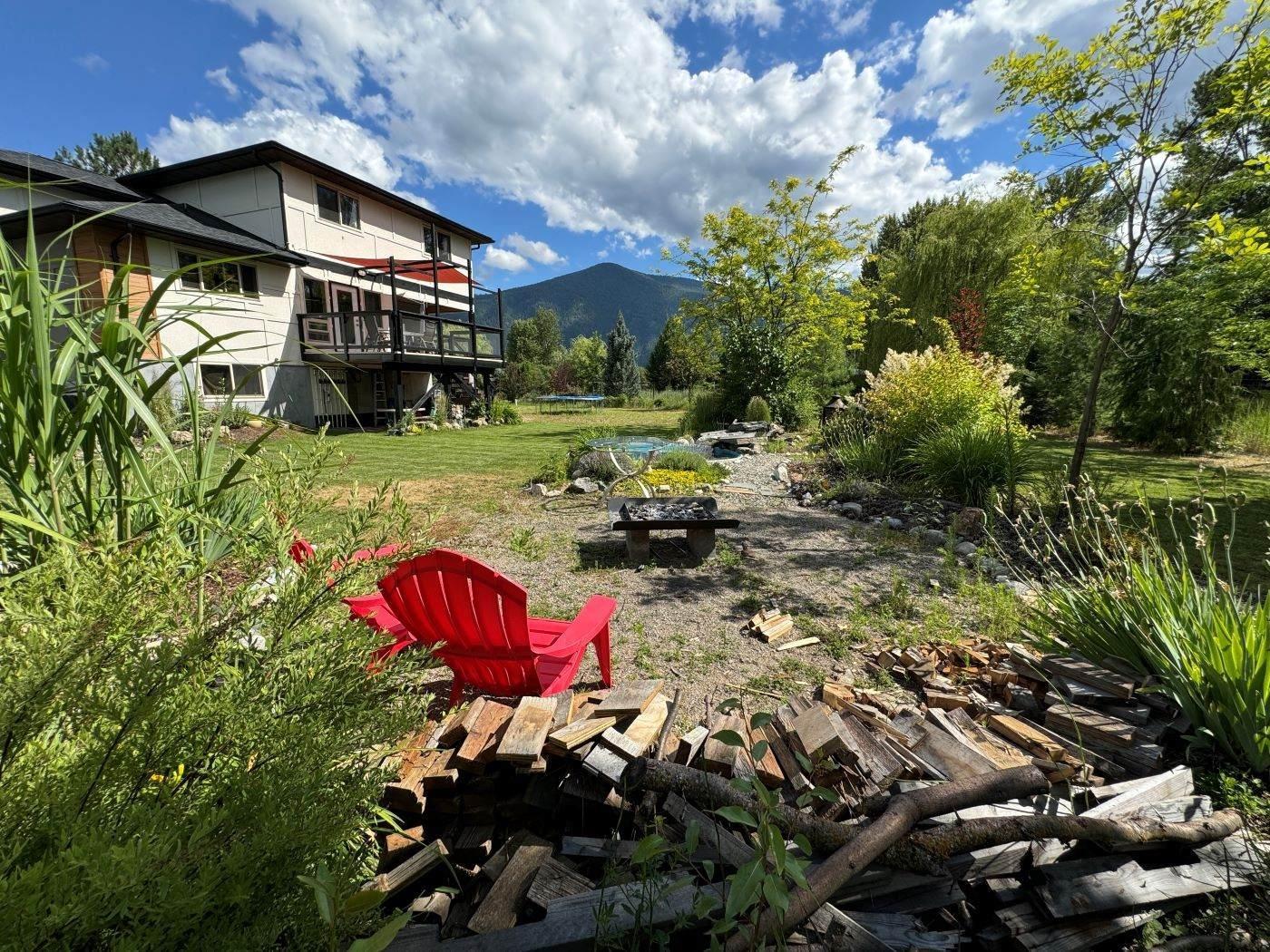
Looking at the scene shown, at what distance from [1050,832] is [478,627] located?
2112 millimetres

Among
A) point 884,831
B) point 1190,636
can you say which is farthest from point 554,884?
point 1190,636

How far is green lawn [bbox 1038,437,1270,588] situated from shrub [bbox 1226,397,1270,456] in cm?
78

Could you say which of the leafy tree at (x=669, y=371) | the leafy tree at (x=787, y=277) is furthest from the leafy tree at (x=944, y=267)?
the leafy tree at (x=669, y=371)

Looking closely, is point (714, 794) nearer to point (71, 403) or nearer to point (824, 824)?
point (824, 824)

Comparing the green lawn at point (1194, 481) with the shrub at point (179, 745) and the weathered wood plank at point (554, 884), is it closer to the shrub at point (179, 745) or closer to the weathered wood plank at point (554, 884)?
the weathered wood plank at point (554, 884)

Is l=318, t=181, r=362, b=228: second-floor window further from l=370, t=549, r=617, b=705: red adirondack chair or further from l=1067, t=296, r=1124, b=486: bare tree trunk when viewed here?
l=1067, t=296, r=1124, b=486: bare tree trunk

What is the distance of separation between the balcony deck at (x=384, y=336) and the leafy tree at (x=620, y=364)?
3149 cm

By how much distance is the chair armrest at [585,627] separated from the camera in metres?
2.61

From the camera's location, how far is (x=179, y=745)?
0.93 metres

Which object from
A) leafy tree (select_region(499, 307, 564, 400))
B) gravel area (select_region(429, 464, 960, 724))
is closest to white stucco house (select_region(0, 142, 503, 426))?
Result: gravel area (select_region(429, 464, 960, 724))

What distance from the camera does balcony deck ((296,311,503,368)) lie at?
52.2 ft

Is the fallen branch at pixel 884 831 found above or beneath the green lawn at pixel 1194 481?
above

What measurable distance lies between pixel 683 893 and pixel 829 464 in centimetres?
846

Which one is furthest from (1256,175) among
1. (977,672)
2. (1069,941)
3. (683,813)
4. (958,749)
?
(683,813)
